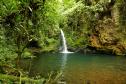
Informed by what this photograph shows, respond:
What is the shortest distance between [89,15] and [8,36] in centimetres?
2474

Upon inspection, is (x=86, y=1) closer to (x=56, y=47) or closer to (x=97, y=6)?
(x=97, y=6)

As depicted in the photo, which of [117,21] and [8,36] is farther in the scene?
[117,21]

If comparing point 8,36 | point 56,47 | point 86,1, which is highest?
point 86,1

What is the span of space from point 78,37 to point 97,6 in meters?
5.77

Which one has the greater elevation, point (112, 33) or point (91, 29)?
point (91, 29)

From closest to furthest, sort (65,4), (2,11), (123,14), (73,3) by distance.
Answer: (2,11) < (123,14) < (73,3) < (65,4)

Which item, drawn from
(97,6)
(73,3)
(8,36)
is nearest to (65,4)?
(73,3)

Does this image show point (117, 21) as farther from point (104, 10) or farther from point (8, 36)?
point (8, 36)

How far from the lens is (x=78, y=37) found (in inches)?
1505

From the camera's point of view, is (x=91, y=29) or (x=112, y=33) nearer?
(x=112, y=33)

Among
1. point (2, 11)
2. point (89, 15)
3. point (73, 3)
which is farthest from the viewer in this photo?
point (73, 3)

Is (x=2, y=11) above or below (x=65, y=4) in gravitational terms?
below

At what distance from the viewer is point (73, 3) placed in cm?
3969

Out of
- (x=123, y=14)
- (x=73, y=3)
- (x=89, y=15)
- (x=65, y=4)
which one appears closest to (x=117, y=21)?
(x=123, y=14)
